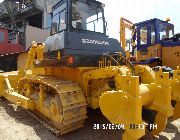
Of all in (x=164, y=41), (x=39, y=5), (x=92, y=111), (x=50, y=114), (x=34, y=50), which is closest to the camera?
(x=50, y=114)

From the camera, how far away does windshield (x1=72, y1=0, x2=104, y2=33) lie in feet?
16.9

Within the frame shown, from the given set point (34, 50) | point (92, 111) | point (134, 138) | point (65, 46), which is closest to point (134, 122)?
point (134, 138)

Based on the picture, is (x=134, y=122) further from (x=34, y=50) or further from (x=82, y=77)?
(x=34, y=50)

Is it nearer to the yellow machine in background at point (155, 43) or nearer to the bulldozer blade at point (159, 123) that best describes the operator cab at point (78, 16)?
the bulldozer blade at point (159, 123)

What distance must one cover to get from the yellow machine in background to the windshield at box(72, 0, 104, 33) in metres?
3.22

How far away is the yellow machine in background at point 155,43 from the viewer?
841 cm

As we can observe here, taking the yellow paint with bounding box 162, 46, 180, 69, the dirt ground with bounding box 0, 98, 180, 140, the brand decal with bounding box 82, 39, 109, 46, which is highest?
the brand decal with bounding box 82, 39, 109, 46

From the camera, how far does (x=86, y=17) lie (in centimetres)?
542

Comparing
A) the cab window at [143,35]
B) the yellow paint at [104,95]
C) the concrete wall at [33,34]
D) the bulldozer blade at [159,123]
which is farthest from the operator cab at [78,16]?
the concrete wall at [33,34]

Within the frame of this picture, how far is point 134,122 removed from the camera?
10.3 ft

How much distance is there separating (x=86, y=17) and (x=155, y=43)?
166 inches

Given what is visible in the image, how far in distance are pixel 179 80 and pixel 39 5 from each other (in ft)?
81.6
